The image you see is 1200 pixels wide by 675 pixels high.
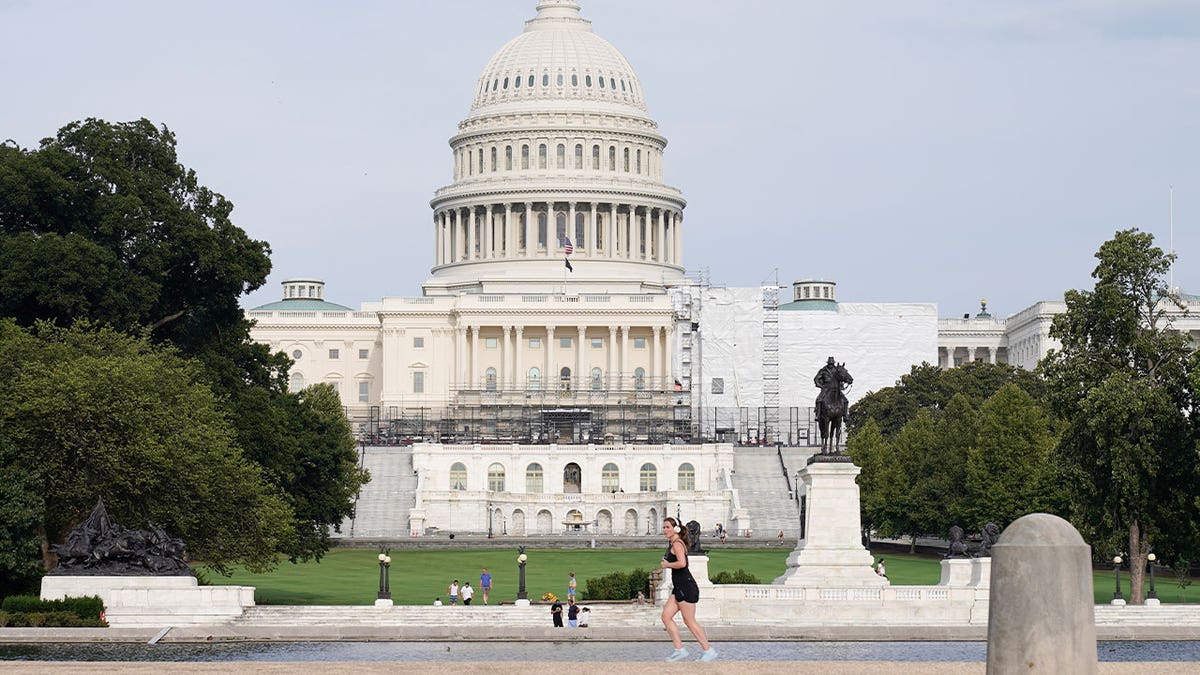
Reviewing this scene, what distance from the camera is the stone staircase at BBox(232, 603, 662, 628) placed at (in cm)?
4472

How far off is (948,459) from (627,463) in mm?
35758

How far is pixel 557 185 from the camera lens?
545ft

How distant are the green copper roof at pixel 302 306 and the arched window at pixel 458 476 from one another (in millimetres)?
52739

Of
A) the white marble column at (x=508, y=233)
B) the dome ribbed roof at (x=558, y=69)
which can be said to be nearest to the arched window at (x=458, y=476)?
the white marble column at (x=508, y=233)

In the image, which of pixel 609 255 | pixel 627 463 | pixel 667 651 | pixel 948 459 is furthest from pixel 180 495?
pixel 609 255

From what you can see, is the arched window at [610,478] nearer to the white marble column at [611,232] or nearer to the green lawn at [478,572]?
the green lawn at [478,572]

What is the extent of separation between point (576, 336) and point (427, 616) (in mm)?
110471

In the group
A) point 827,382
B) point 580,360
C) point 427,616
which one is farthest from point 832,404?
point 580,360

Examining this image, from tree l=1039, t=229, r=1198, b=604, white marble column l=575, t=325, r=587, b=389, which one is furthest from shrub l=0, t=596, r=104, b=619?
white marble column l=575, t=325, r=587, b=389

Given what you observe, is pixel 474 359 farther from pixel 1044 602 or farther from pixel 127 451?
pixel 1044 602

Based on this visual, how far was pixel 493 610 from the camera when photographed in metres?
47.8

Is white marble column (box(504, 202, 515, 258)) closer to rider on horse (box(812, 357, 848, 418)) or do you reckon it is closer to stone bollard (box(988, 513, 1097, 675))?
rider on horse (box(812, 357, 848, 418))

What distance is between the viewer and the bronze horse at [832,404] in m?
49.2

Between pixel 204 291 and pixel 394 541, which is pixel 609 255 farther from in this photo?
pixel 204 291
